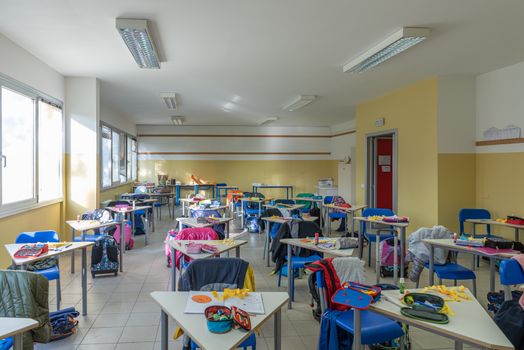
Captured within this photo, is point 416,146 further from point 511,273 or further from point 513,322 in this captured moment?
point 513,322

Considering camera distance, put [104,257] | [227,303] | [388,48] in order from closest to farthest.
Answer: [227,303], [388,48], [104,257]

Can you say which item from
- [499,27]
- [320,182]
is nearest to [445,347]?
[499,27]

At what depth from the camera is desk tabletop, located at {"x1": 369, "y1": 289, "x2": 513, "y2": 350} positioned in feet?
5.92

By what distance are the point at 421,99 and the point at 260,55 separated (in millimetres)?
3363

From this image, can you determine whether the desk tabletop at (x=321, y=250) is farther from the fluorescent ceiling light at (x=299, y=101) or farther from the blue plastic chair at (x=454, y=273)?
the fluorescent ceiling light at (x=299, y=101)

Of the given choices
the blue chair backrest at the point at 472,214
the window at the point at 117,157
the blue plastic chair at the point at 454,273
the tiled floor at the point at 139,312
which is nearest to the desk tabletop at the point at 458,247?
the blue plastic chair at the point at 454,273

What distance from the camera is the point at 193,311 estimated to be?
82.8 inches

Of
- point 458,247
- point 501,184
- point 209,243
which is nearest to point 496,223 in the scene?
point 501,184

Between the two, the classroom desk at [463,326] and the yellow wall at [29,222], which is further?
the yellow wall at [29,222]

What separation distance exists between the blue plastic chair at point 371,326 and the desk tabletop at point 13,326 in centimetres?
186

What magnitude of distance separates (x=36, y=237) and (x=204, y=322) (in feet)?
9.82

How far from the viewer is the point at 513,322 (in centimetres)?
207

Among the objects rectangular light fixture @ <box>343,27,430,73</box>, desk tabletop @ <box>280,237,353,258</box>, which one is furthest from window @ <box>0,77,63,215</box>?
rectangular light fixture @ <box>343,27,430,73</box>

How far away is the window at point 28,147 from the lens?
4.59 metres
